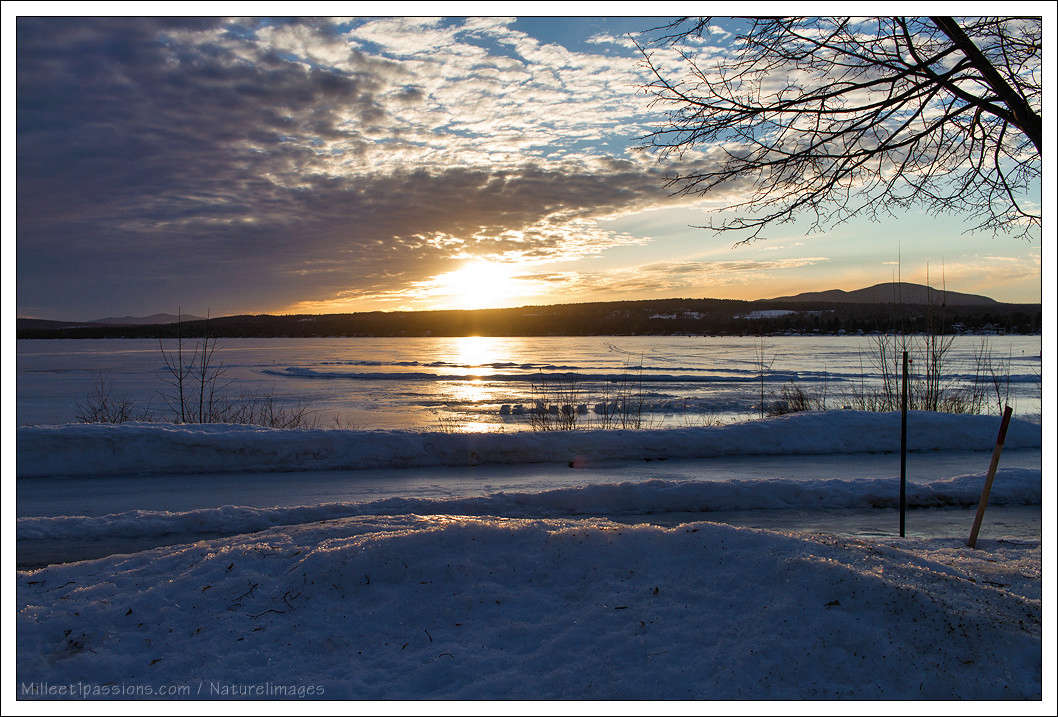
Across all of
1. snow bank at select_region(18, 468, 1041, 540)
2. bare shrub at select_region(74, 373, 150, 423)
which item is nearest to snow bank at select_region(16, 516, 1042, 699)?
snow bank at select_region(18, 468, 1041, 540)

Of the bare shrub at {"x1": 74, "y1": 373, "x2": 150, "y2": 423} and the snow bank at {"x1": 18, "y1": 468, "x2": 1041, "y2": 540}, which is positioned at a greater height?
the bare shrub at {"x1": 74, "y1": 373, "x2": 150, "y2": 423}

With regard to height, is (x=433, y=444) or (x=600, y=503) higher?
(x=433, y=444)

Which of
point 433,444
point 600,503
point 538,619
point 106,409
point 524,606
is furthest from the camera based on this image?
point 106,409

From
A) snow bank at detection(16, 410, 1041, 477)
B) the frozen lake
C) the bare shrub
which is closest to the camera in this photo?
snow bank at detection(16, 410, 1041, 477)

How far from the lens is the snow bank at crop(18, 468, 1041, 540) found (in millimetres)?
6453

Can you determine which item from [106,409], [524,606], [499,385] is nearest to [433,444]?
[524,606]

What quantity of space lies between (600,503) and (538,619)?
3636 millimetres

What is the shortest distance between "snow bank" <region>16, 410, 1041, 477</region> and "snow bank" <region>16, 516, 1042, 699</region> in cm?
564

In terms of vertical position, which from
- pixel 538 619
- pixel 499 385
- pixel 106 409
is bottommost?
pixel 499 385

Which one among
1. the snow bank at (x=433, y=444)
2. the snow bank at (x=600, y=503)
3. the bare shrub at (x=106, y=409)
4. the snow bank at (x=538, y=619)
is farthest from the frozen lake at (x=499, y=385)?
the snow bank at (x=538, y=619)

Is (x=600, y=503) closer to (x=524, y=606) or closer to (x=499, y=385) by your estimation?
(x=524, y=606)

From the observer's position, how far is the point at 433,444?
1061cm

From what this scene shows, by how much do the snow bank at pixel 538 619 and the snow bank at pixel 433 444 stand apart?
5.64m

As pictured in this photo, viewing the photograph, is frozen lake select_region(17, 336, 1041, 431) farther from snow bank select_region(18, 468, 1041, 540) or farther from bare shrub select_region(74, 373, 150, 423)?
snow bank select_region(18, 468, 1041, 540)
